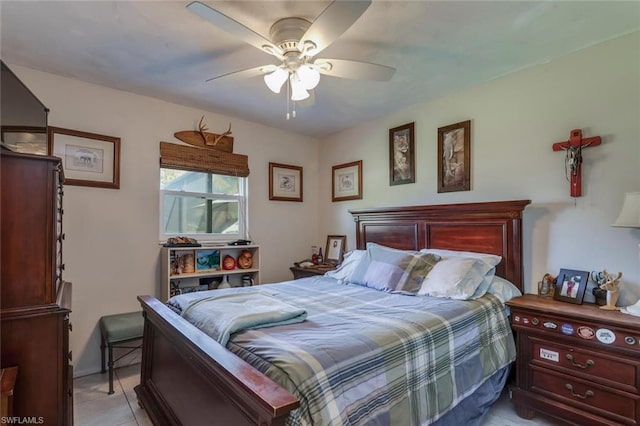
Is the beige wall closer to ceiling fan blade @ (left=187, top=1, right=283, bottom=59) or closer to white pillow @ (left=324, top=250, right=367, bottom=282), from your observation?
white pillow @ (left=324, top=250, right=367, bottom=282)

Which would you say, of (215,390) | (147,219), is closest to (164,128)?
(147,219)

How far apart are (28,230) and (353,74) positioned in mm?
1923

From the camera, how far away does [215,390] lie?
1360 mm

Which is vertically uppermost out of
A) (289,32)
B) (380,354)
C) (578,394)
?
(289,32)

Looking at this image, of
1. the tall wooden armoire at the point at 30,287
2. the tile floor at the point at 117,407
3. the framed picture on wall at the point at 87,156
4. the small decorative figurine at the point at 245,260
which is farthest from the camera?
the small decorative figurine at the point at 245,260

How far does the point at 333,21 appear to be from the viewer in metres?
1.55

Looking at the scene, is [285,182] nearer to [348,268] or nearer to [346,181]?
[346,181]

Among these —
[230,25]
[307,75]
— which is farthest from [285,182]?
[230,25]

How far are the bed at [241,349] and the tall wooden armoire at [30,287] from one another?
506mm

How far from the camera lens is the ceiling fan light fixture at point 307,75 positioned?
6.36ft

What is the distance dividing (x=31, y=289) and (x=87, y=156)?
182 centimetres

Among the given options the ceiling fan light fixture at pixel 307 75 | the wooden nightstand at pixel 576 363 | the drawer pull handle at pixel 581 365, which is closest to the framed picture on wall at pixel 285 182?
the ceiling fan light fixture at pixel 307 75

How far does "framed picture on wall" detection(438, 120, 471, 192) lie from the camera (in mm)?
2982

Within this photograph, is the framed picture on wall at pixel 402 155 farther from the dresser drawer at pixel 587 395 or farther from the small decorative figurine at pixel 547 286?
the dresser drawer at pixel 587 395
